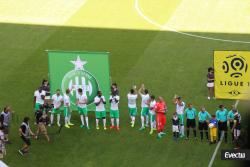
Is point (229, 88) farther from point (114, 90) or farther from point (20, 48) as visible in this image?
point (20, 48)

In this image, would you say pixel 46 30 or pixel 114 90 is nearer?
pixel 114 90

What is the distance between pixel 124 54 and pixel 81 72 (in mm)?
6673

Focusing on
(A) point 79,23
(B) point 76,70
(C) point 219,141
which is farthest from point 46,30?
(C) point 219,141

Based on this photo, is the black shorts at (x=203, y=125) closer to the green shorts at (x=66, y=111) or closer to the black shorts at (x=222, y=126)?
the black shorts at (x=222, y=126)

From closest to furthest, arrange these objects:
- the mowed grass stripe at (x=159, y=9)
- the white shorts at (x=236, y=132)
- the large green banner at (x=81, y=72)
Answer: the white shorts at (x=236, y=132)
the large green banner at (x=81, y=72)
the mowed grass stripe at (x=159, y=9)

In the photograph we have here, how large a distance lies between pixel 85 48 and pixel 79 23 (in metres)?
3.53

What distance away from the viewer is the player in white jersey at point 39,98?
22.2 m

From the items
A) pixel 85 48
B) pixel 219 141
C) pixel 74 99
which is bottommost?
pixel 219 141

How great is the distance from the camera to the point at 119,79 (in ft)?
85.0

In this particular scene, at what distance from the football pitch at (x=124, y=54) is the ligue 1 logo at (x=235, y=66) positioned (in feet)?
4.86

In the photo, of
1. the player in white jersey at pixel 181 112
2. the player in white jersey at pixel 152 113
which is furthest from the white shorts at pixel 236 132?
the player in white jersey at pixel 152 113

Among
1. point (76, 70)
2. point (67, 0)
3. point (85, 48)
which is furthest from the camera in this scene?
point (67, 0)

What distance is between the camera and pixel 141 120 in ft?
73.0

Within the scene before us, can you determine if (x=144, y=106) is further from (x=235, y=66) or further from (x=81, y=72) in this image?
(x=235, y=66)
